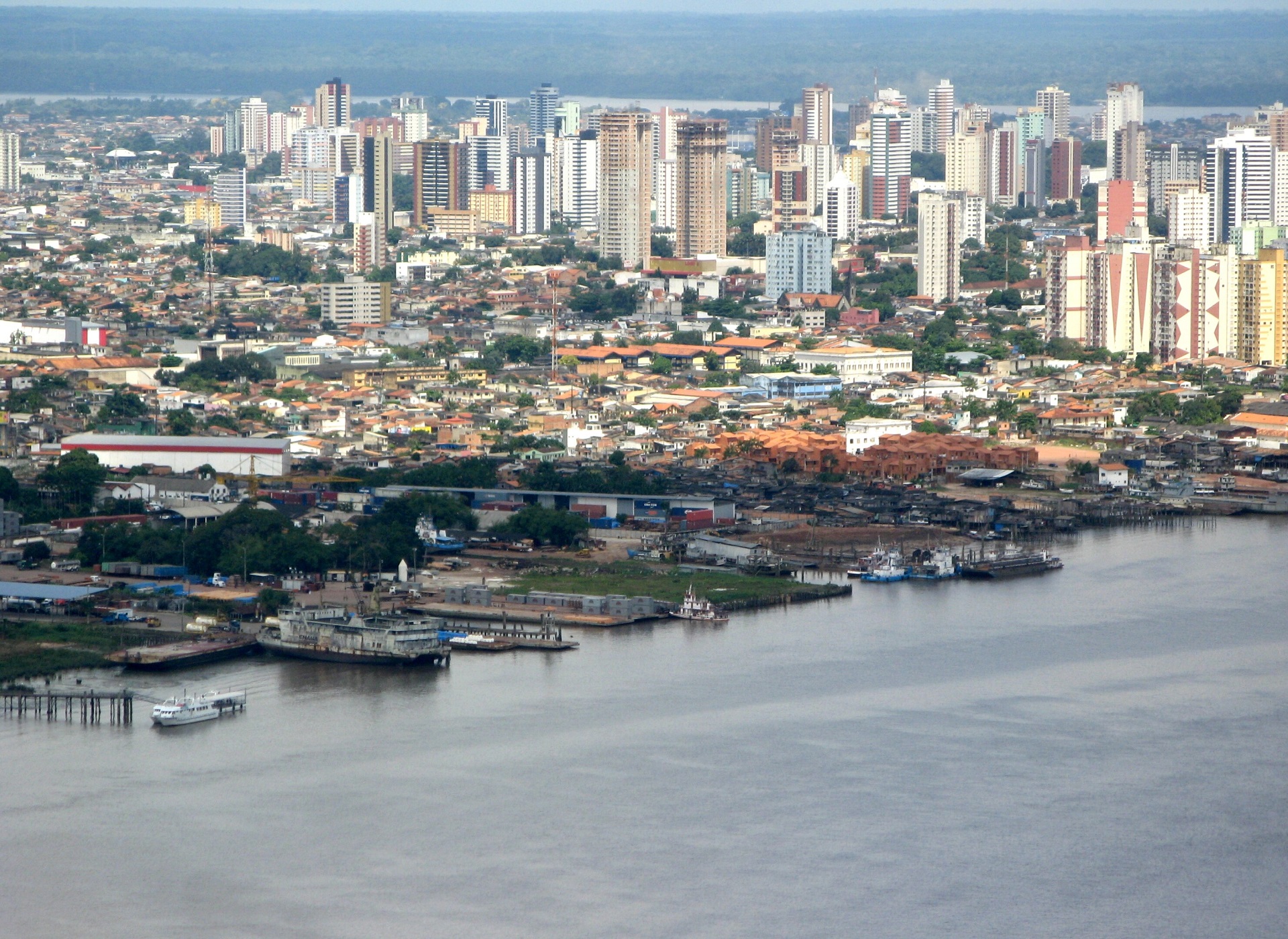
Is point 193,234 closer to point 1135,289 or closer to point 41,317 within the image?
point 41,317

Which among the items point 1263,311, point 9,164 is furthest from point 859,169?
point 1263,311

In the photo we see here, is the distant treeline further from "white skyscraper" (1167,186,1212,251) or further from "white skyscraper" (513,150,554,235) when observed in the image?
"white skyscraper" (1167,186,1212,251)

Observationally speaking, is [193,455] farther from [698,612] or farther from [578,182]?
[578,182]

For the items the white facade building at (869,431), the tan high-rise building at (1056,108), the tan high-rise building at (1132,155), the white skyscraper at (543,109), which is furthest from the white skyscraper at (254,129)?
the white facade building at (869,431)

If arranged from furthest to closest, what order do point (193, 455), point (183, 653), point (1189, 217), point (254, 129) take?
point (254, 129) → point (1189, 217) → point (193, 455) → point (183, 653)

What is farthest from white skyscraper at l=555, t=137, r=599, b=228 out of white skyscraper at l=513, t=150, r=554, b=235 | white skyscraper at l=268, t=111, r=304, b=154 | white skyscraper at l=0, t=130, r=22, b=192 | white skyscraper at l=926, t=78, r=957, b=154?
white skyscraper at l=268, t=111, r=304, b=154

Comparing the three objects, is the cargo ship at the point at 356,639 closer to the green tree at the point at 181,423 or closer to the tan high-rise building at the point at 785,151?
the green tree at the point at 181,423
